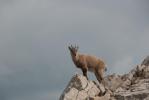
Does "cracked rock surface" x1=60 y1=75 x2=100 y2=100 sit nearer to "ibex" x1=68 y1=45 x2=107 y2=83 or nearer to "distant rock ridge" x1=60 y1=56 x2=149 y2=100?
"distant rock ridge" x1=60 y1=56 x2=149 y2=100

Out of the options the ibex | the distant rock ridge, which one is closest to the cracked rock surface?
the distant rock ridge

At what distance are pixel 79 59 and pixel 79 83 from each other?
5.52m

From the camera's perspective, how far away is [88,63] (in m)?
49.2

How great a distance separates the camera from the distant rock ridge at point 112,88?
4166cm

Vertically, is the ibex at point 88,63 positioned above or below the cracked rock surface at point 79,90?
above

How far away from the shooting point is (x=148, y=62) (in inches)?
2014

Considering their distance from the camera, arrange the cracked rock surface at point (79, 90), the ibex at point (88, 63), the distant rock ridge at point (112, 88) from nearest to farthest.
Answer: the distant rock ridge at point (112, 88), the cracked rock surface at point (79, 90), the ibex at point (88, 63)

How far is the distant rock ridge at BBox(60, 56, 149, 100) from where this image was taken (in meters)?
41.7

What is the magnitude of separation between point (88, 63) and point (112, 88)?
405 centimetres

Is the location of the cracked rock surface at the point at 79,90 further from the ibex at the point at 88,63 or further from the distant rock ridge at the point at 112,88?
the ibex at the point at 88,63

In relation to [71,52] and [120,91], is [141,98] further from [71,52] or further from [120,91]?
[71,52]

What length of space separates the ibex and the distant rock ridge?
92.1 inches

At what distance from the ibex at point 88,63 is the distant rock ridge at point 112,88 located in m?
2.34

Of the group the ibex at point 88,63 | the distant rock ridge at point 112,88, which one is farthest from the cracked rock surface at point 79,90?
the ibex at point 88,63
